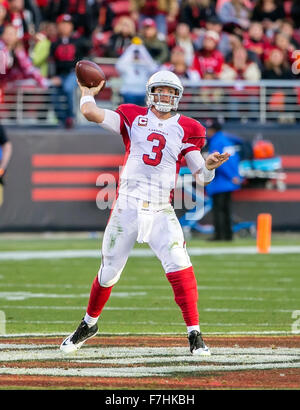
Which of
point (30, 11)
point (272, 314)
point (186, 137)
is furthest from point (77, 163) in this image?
point (186, 137)

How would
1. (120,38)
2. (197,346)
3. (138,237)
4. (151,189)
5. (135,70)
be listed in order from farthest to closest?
(120,38), (135,70), (151,189), (138,237), (197,346)

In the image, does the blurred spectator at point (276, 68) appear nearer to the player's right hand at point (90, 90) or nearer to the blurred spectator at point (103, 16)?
the blurred spectator at point (103, 16)

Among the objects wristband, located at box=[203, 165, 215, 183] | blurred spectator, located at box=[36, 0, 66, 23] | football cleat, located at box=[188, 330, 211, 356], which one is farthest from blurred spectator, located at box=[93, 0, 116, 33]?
football cleat, located at box=[188, 330, 211, 356]

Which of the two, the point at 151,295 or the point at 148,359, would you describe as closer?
the point at 148,359

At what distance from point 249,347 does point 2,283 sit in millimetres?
4465

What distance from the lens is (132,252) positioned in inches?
562

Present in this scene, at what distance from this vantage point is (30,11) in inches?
709

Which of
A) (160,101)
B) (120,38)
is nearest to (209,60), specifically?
(120,38)

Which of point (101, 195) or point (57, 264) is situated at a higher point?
point (101, 195)

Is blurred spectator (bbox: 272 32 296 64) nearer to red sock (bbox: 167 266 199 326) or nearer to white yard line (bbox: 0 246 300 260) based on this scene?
white yard line (bbox: 0 246 300 260)

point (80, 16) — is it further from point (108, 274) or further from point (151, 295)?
point (108, 274)

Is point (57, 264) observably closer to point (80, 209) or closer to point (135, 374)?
point (80, 209)

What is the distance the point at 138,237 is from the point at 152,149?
576 millimetres

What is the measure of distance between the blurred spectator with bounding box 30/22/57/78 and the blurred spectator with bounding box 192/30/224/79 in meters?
2.37
